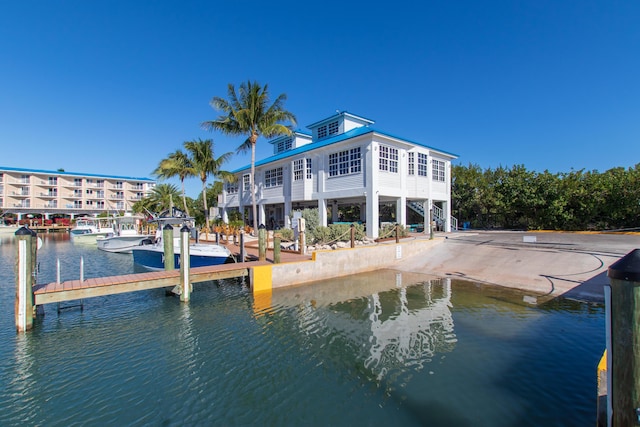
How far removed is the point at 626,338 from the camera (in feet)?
9.64

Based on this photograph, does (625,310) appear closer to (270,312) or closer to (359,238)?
(270,312)

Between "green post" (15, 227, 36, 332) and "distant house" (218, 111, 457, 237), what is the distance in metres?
16.5

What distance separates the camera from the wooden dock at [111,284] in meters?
8.71

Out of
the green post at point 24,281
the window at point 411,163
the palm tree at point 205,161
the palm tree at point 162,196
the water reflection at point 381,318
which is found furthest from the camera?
the palm tree at point 162,196

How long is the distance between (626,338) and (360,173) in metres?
18.8

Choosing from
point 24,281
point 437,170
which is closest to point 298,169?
point 437,170

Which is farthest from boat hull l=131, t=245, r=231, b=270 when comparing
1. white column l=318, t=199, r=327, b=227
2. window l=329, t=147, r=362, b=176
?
window l=329, t=147, r=362, b=176

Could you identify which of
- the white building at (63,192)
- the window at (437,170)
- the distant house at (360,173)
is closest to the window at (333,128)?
the distant house at (360,173)

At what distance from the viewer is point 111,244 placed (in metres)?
28.1

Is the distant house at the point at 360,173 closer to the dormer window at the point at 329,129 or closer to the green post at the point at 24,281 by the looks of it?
the dormer window at the point at 329,129

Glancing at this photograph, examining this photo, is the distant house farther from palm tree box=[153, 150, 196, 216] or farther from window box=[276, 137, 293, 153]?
palm tree box=[153, 150, 196, 216]

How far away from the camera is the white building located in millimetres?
66875

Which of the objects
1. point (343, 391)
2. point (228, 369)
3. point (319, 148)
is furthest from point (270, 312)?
point (319, 148)

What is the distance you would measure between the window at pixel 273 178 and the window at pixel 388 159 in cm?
1054
